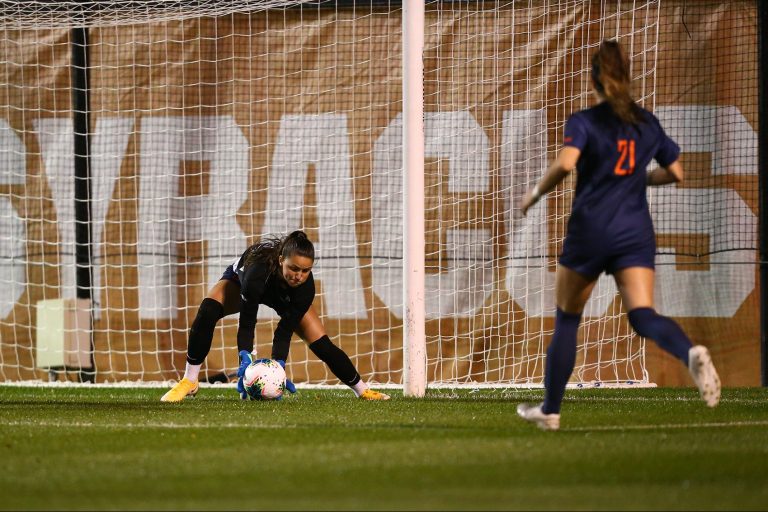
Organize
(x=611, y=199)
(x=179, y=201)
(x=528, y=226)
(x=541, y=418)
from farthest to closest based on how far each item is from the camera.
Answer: (x=179, y=201)
(x=528, y=226)
(x=541, y=418)
(x=611, y=199)

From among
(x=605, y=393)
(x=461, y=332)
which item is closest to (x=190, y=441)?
(x=605, y=393)

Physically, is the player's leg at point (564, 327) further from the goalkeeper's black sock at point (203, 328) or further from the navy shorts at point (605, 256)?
the goalkeeper's black sock at point (203, 328)

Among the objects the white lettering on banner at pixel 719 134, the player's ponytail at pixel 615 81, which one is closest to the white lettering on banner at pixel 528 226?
the white lettering on banner at pixel 719 134

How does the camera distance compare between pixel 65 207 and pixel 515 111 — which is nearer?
pixel 515 111

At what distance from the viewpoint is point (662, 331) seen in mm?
4793

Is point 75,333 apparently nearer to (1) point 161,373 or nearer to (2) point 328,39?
(1) point 161,373

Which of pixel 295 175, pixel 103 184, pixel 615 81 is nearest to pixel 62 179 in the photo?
pixel 103 184

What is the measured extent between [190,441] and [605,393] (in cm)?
440

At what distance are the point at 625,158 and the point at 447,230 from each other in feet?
18.2

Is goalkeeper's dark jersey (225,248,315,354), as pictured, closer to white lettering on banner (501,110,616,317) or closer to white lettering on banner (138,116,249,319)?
white lettering on banner (501,110,616,317)

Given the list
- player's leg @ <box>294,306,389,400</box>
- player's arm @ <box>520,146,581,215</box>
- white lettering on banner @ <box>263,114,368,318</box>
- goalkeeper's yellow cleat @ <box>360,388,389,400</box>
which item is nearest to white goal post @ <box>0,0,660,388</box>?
white lettering on banner @ <box>263,114,368,318</box>

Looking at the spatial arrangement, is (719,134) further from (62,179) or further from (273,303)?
(62,179)

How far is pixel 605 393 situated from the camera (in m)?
8.52

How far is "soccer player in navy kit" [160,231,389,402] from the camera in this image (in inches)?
273
